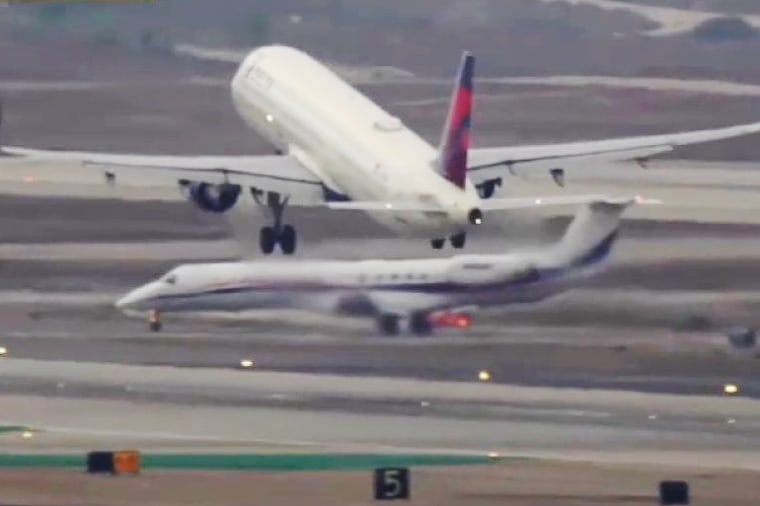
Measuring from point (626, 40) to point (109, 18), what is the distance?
1545 cm

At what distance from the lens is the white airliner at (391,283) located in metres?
57.2

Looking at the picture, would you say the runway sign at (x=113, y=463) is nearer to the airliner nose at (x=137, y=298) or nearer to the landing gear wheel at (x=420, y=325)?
the landing gear wheel at (x=420, y=325)

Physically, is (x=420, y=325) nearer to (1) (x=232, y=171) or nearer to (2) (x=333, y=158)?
(2) (x=333, y=158)

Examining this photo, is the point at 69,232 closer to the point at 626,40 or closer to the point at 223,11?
the point at 223,11

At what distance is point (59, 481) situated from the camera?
117 ft

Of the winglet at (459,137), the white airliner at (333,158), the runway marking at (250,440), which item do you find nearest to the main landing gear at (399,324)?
the white airliner at (333,158)

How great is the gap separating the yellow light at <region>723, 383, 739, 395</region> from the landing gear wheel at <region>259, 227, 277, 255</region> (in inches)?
734

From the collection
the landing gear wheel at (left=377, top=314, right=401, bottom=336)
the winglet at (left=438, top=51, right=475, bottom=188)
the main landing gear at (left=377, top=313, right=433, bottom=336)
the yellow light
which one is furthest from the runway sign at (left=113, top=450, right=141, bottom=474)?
the landing gear wheel at (left=377, top=314, right=401, bottom=336)

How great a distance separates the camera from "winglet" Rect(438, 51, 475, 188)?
180 ft

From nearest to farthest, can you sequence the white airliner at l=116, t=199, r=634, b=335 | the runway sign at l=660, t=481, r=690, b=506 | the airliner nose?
the runway sign at l=660, t=481, r=690, b=506 → the white airliner at l=116, t=199, r=634, b=335 → the airliner nose

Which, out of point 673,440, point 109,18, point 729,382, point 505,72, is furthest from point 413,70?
point 673,440

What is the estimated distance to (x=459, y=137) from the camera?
181ft

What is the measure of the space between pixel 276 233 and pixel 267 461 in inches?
1040

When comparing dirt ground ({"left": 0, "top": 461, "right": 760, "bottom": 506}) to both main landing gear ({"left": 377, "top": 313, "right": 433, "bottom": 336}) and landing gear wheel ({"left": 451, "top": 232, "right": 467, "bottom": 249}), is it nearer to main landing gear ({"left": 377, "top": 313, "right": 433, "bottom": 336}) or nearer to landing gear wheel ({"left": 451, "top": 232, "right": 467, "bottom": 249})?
main landing gear ({"left": 377, "top": 313, "right": 433, "bottom": 336})
